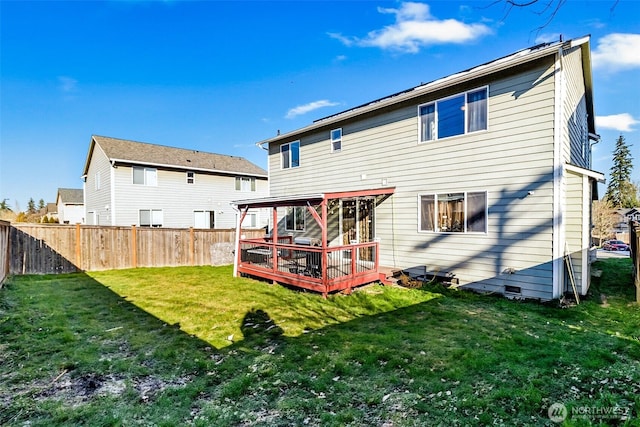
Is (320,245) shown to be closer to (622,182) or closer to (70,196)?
(70,196)

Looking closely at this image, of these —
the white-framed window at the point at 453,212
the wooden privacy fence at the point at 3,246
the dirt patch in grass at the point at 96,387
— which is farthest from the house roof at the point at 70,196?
the white-framed window at the point at 453,212

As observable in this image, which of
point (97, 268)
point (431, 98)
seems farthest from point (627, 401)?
point (97, 268)

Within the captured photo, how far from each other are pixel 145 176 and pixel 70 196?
1022 inches

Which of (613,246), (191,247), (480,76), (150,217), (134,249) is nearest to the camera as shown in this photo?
(480,76)

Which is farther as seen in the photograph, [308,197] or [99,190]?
[99,190]

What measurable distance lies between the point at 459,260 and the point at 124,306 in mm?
8613

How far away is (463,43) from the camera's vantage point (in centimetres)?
1014

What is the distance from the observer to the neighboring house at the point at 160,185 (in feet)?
59.8

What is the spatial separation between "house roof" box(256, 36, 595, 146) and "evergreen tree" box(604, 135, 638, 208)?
1648 inches

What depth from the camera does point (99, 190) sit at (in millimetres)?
20094

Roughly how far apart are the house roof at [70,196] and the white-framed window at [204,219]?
24.1 m

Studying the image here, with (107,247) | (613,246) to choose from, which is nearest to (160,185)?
(107,247)

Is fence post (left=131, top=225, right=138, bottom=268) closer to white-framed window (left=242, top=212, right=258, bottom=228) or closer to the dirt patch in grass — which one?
the dirt patch in grass

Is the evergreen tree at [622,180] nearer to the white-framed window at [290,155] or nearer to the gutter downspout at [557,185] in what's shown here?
the gutter downspout at [557,185]
